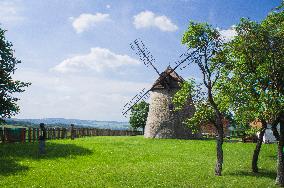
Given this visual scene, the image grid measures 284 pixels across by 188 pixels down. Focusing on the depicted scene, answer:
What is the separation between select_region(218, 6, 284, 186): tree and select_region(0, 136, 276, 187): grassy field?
12.3 feet

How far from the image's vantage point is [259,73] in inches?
787

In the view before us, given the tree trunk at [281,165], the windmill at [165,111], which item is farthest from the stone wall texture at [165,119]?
the tree trunk at [281,165]

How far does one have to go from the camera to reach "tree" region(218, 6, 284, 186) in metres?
19.2

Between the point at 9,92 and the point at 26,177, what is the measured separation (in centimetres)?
1508

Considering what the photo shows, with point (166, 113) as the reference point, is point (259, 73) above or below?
above

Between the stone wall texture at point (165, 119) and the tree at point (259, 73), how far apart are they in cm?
3016

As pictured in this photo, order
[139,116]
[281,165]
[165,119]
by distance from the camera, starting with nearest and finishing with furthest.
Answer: [281,165] < [165,119] < [139,116]

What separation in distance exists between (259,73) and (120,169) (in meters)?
10.1

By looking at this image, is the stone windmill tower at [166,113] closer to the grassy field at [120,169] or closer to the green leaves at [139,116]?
the grassy field at [120,169]

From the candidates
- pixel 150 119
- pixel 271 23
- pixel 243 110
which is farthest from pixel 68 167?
pixel 150 119

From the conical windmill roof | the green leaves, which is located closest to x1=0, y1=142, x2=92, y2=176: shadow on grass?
the conical windmill roof

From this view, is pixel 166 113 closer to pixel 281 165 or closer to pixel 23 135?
pixel 23 135

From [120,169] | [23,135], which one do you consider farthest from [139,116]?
[120,169]

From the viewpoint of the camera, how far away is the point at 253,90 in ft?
68.0
